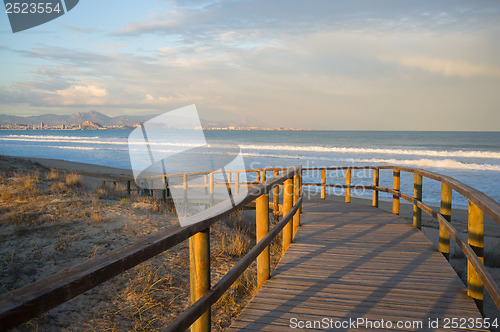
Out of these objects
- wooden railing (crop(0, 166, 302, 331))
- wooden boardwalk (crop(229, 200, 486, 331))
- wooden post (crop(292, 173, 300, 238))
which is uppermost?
wooden railing (crop(0, 166, 302, 331))

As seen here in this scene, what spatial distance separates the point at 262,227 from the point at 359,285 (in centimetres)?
119

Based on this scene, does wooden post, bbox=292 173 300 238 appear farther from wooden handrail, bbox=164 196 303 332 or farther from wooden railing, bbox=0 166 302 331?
wooden handrail, bbox=164 196 303 332

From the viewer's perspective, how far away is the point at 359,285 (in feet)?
12.1

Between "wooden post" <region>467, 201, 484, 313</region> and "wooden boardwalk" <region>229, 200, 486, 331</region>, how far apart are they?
10cm

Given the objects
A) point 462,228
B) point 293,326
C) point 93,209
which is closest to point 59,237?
point 93,209

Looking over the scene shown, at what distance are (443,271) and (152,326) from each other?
11.4ft

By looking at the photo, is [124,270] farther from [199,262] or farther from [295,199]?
[295,199]

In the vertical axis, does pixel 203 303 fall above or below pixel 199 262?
below

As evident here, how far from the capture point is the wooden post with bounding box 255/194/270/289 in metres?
3.62

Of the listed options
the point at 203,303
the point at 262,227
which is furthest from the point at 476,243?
the point at 203,303

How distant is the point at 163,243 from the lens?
168 cm

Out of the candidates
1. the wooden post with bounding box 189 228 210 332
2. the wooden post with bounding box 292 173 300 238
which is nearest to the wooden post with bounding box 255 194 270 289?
the wooden post with bounding box 189 228 210 332

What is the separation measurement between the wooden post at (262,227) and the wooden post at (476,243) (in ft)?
6.27

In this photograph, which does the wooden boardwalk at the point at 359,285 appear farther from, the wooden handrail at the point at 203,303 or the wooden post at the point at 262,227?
the wooden handrail at the point at 203,303
